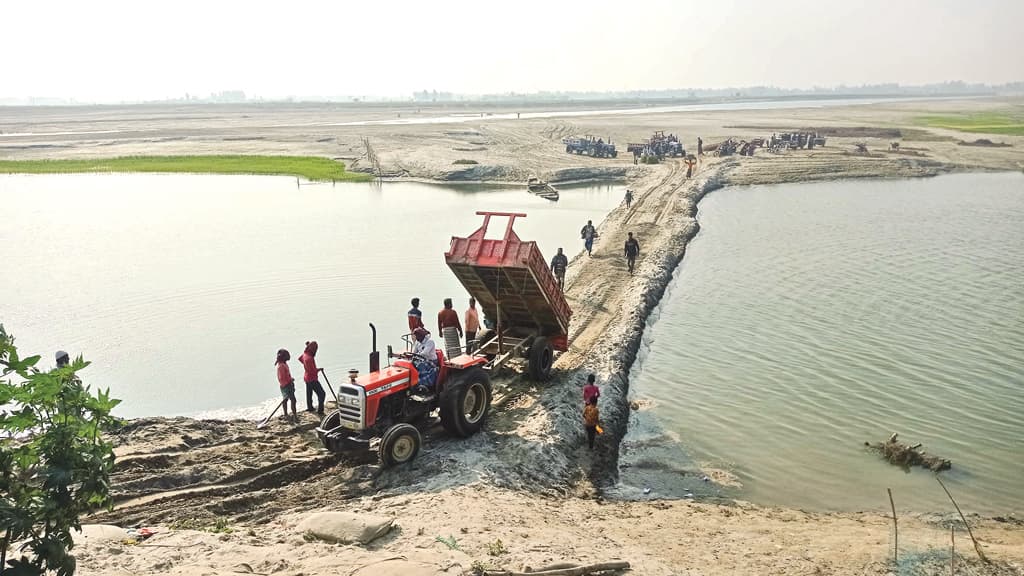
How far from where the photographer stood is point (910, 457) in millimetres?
10688

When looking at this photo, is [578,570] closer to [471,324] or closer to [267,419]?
[267,419]

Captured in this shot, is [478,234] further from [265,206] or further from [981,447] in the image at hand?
[265,206]

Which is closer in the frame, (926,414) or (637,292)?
(926,414)

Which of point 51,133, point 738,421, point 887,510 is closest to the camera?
point 887,510

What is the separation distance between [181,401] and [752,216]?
81.7 feet

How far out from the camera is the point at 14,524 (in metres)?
4.25

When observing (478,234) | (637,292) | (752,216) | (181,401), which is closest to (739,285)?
(637,292)

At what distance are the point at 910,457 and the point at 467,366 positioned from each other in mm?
6606

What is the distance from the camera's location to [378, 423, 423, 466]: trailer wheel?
9.08m

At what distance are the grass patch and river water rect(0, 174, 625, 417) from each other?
24.9 ft

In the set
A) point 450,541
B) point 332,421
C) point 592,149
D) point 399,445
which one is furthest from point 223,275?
point 592,149

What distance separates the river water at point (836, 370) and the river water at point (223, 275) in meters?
5.64

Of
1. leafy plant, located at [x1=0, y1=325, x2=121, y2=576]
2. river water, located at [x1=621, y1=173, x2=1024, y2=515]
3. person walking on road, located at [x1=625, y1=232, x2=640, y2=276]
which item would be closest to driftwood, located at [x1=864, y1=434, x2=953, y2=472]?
river water, located at [x1=621, y1=173, x2=1024, y2=515]

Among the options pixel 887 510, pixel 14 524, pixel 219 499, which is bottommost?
pixel 887 510
